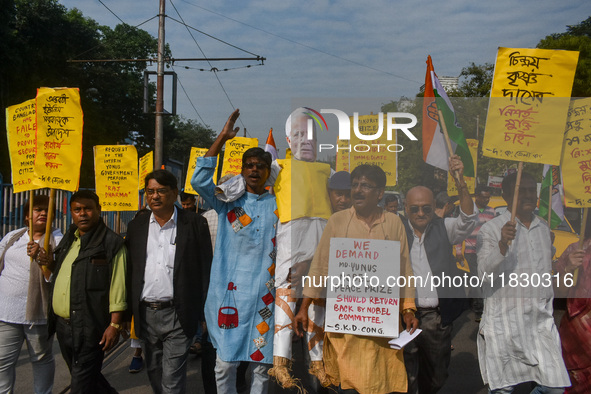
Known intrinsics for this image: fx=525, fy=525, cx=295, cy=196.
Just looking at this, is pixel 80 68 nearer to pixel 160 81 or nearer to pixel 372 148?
pixel 160 81

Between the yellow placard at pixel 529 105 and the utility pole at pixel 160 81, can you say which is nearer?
the yellow placard at pixel 529 105

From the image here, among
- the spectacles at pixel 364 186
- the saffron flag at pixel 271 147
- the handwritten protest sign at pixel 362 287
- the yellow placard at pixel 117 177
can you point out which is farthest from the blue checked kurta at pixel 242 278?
the yellow placard at pixel 117 177

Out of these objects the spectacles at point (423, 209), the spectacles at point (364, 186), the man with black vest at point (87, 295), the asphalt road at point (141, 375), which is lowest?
the asphalt road at point (141, 375)

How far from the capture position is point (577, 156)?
3.45 metres

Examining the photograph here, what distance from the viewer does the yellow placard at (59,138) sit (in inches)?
157

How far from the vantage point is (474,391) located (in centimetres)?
480

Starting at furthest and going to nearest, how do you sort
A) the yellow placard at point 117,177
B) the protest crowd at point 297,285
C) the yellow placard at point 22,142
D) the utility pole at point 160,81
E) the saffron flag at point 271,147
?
the utility pole at point 160,81 → the yellow placard at point 117,177 → the saffron flag at point 271,147 → the yellow placard at point 22,142 → the protest crowd at point 297,285

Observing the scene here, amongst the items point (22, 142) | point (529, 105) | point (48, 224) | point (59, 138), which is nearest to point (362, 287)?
point (529, 105)

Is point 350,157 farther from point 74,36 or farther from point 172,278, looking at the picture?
point 74,36

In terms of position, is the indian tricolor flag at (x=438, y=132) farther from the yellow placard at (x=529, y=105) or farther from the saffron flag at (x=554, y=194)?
the saffron flag at (x=554, y=194)

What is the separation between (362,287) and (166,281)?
53.7 inches

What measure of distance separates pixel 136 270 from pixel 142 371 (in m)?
2.06

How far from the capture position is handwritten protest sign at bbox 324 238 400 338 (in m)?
3.12

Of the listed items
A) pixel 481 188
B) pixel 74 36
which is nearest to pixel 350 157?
pixel 481 188
